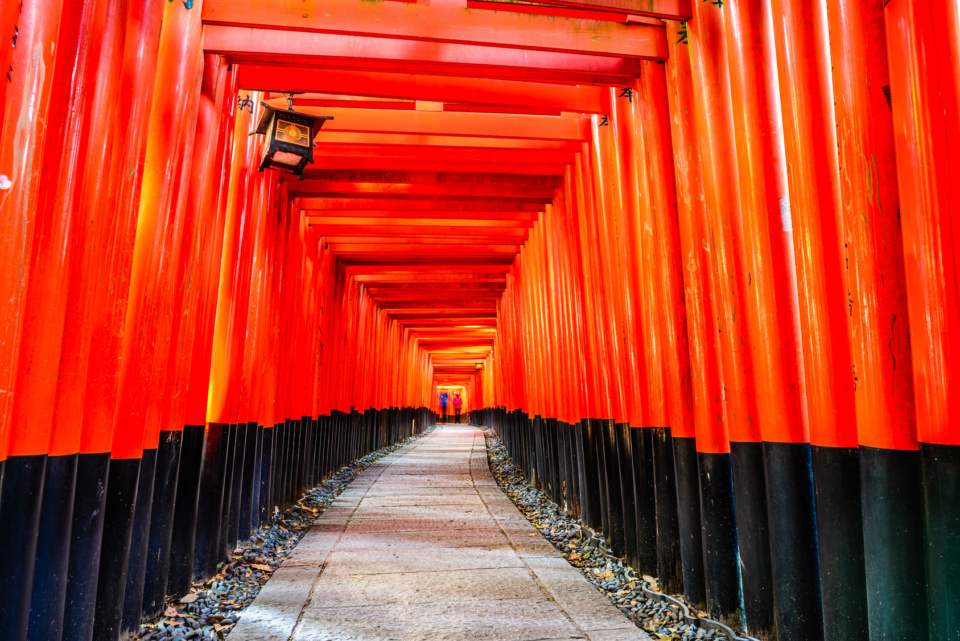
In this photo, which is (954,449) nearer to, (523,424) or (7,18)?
(7,18)

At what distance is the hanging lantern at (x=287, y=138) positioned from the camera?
4445mm

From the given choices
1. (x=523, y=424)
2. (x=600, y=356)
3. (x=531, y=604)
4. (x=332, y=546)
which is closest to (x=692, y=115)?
(x=600, y=356)

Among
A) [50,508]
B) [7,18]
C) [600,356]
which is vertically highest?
[7,18]

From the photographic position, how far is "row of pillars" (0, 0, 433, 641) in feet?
6.89

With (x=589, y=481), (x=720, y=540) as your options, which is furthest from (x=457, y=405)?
(x=720, y=540)

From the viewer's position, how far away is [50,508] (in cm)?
235

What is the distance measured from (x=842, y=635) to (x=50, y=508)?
330cm

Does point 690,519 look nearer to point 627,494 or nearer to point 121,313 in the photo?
point 627,494

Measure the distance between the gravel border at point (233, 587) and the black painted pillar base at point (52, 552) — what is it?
927 millimetres

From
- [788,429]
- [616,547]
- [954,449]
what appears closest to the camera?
[954,449]

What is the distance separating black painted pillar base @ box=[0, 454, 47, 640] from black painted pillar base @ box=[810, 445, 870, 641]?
318 centimetres

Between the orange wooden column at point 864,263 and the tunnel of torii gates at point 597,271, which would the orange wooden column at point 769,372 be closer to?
the tunnel of torii gates at point 597,271

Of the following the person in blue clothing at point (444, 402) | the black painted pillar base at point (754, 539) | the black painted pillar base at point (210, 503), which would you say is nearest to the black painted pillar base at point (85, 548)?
the black painted pillar base at point (210, 503)

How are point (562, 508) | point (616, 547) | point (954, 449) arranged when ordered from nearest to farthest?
1. point (954, 449)
2. point (616, 547)
3. point (562, 508)
